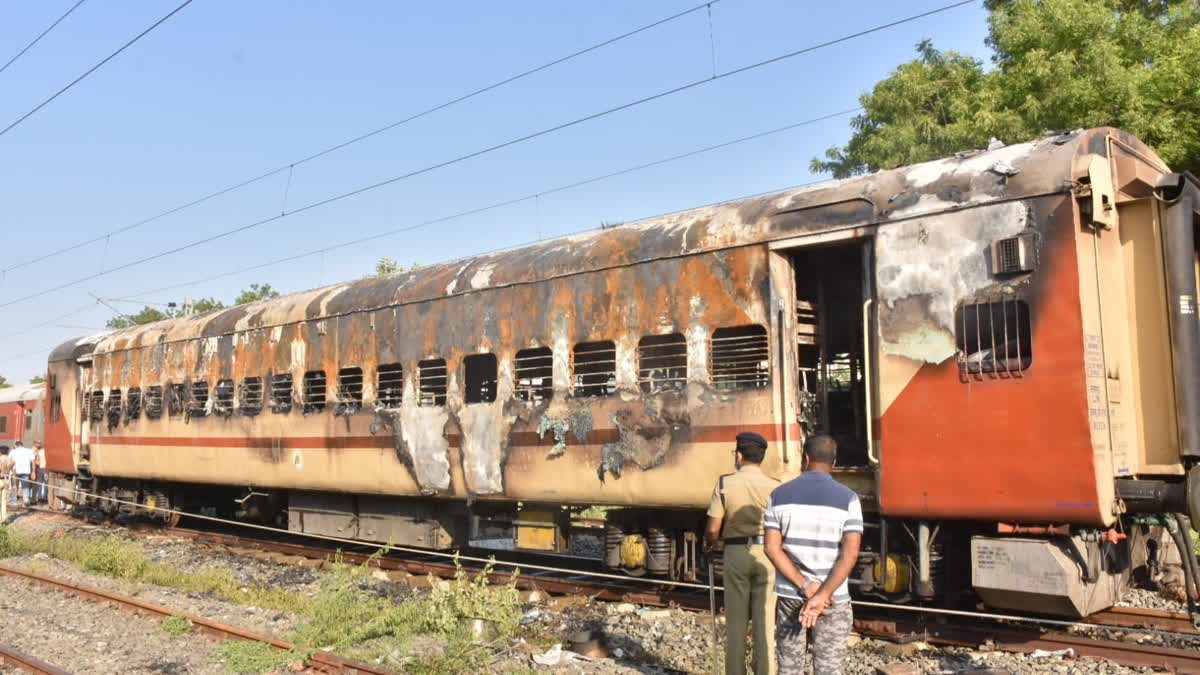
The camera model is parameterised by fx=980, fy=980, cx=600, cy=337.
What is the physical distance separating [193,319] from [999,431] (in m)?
13.5

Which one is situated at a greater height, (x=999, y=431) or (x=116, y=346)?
(x=116, y=346)

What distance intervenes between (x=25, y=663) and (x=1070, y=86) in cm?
1614

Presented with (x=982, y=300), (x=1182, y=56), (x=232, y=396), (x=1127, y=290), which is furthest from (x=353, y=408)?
(x=1182, y=56)

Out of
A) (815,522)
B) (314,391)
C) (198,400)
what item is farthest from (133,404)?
(815,522)

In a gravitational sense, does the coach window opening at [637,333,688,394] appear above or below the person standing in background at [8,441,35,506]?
above

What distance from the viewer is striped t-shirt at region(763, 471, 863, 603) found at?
4.88 meters

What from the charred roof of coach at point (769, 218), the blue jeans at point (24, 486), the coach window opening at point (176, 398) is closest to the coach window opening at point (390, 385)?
the charred roof of coach at point (769, 218)

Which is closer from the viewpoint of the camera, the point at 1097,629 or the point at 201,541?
the point at 1097,629

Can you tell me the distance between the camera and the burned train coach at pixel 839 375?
6.68 meters

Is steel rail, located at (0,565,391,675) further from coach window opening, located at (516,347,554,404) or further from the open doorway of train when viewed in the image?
the open doorway of train

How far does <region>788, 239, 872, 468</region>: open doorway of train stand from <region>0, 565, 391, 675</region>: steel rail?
406 centimetres

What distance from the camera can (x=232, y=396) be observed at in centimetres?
1461

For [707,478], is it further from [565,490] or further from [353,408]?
[353,408]

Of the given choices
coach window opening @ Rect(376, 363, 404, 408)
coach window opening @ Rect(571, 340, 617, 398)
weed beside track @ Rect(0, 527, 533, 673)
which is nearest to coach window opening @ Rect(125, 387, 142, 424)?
coach window opening @ Rect(376, 363, 404, 408)
